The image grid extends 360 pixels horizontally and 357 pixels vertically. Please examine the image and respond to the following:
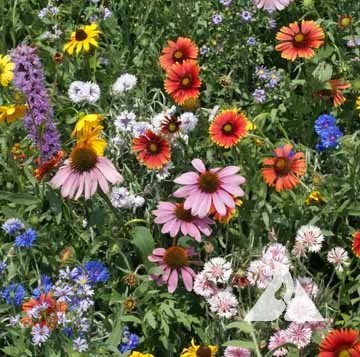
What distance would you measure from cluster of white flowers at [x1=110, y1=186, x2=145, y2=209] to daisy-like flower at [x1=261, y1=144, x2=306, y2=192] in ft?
1.30

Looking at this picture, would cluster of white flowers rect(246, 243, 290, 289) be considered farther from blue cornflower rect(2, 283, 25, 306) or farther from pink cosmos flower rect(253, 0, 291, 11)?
pink cosmos flower rect(253, 0, 291, 11)

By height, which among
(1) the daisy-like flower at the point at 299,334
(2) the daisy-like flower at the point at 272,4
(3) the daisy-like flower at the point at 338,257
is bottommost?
(1) the daisy-like flower at the point at 299,334

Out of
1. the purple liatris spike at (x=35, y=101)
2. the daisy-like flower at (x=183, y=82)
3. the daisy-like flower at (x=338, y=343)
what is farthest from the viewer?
the daisy-like flower at (x=183, y=82)

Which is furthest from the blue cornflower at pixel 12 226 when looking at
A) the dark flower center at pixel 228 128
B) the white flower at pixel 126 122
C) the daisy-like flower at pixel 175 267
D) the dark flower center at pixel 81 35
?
the dark flower center at pixel 81 35

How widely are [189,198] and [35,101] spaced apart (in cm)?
57

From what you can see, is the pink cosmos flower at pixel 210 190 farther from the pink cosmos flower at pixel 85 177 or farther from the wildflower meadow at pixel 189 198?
the pink cosmos flower at pixel 85 177

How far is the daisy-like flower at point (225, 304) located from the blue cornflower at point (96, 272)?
29 cm

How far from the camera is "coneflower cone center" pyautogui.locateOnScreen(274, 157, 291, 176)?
2.28 metres

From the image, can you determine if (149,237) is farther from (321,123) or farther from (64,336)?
(321,123)

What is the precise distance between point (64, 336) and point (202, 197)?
0.52 m

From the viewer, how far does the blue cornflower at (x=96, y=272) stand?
2.20 m

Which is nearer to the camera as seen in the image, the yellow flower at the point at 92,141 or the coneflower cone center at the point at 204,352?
the coneflower cone center at the point at 204,352

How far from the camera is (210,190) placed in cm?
225

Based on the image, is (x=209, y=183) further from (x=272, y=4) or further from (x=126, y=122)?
(x=272, y=4)
